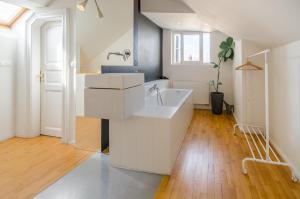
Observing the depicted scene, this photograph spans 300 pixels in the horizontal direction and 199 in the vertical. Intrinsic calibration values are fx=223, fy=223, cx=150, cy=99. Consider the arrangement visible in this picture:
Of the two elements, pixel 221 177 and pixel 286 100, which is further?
pixel 286 100

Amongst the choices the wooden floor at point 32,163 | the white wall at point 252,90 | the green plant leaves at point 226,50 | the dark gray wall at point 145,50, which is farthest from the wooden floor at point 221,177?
the green plant leaves at point 226,50

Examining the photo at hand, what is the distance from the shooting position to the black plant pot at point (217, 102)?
208 inches

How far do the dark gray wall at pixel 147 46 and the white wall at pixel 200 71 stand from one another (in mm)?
243

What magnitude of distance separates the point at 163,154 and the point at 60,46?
2369 millimetres

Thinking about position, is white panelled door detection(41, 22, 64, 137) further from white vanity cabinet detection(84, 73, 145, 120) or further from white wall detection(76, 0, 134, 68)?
white vanity cabinet detection(84, 73, 145, 120)

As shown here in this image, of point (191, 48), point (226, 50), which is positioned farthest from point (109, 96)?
point (191, 48)

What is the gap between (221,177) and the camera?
2.24m

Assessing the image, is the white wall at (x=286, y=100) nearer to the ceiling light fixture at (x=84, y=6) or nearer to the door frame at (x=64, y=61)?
the ceiling light fixture at (x=84, y=6)

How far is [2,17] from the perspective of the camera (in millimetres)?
3287

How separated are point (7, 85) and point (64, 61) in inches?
40.9

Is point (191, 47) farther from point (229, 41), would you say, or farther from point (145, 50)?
point (145, 50)

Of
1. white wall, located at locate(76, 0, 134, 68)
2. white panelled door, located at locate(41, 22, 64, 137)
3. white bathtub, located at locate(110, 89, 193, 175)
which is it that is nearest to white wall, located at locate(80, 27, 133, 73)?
white wall, located at locate(76, 0, 134, 68)

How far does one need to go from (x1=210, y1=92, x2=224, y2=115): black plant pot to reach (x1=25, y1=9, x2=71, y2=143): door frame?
342 cm

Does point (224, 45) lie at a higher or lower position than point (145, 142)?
higher
